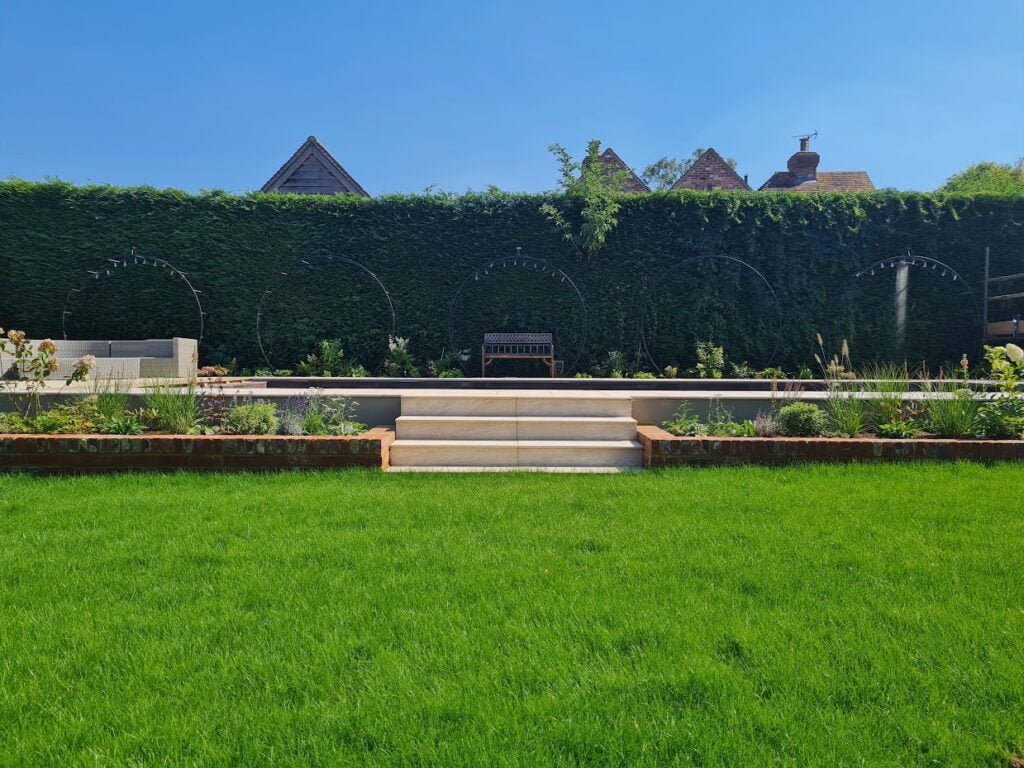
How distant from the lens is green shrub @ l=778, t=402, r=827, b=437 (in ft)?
14.3

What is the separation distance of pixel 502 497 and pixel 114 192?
9675 millimetres

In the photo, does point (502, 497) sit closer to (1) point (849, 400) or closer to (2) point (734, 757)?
(2) point (734, 757)

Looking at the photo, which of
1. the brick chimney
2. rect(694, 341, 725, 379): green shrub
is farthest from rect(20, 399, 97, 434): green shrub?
the brick chimney

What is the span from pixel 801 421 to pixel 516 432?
90.1 inches

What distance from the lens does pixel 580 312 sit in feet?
31.6

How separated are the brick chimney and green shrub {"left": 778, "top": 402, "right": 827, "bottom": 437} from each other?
56.5 ft

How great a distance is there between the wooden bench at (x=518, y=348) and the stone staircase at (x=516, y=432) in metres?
4.27

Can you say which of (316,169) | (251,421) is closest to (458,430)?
(251,421)

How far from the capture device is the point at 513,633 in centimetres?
176

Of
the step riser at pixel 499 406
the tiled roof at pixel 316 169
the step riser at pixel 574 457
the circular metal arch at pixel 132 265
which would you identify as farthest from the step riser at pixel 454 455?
the tiled roof at pixel 316 169

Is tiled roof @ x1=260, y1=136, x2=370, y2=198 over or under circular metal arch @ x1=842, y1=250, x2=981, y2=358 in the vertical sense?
over

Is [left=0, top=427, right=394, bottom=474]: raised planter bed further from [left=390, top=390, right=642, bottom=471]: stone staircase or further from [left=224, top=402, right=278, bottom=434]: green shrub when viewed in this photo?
[left=390, top=390, right=642, bottom=471]: stone staircase

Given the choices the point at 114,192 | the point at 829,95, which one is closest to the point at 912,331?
the point at 829,95

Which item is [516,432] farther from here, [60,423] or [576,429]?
[60,423]
